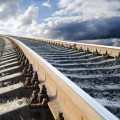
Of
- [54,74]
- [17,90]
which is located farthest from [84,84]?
[17,90]

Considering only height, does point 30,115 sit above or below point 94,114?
below


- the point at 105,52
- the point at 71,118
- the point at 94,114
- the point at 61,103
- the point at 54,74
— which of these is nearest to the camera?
the point at 94,114

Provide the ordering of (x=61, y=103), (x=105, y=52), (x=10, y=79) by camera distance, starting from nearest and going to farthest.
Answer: (x=61, y=103) → (x=10, y=79) → (x=105, y=52)

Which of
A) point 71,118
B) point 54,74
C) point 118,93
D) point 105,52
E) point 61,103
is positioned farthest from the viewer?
point 105,52

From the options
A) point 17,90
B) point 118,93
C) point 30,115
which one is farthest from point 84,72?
point 30,115

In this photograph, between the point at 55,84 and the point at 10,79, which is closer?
the point at 55,84

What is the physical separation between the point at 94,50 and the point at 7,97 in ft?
21.4

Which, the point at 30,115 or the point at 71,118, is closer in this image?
the point at 71,118

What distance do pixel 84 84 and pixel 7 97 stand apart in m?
1.04

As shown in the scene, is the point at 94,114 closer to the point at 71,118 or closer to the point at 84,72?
the point at 71,118

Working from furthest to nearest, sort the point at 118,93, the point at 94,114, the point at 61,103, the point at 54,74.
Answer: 1. the point at 54,74
2. the point at 118,93
3. the point at 61,103
4. the point at 94,114

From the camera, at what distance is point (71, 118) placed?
3465 millimetres

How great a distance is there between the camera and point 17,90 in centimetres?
523

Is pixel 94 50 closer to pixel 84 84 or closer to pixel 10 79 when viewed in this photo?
pixel 10 79
